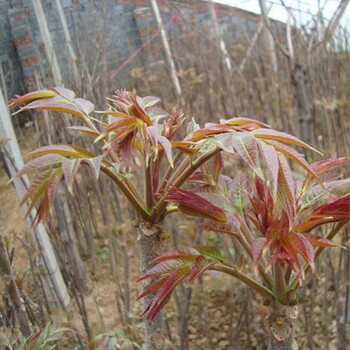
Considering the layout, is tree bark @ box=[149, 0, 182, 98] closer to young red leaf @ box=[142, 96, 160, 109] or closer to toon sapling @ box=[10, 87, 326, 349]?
young red leaf @ box=[142, 96, 160, 109]

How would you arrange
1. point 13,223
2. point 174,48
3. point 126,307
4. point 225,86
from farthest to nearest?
point 174,48
point 225,86
point 13,223
point 126,307

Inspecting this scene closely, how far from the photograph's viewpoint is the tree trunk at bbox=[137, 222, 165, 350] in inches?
31.0

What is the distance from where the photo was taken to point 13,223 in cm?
292

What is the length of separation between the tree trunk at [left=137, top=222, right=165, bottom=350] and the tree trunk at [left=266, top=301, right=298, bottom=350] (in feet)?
0.57

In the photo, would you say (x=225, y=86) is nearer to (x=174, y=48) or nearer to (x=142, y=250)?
(x=174, y=48)

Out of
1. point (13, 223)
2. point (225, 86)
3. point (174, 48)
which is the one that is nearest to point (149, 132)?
point (13, 223)

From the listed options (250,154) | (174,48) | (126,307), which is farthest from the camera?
(174,48)

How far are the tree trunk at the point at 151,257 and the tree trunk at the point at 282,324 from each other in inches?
6.8

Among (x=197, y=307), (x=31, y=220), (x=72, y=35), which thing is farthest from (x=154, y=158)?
(x=72, y=35)

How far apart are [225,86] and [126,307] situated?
2608 mm

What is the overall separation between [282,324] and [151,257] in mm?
215

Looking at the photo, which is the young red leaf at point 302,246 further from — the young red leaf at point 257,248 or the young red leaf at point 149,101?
the young red leaf at point 149,101

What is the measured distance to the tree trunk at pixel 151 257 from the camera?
79 centimetres

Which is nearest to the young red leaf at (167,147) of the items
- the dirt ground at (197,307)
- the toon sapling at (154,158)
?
the toon sapling at (154,158)
